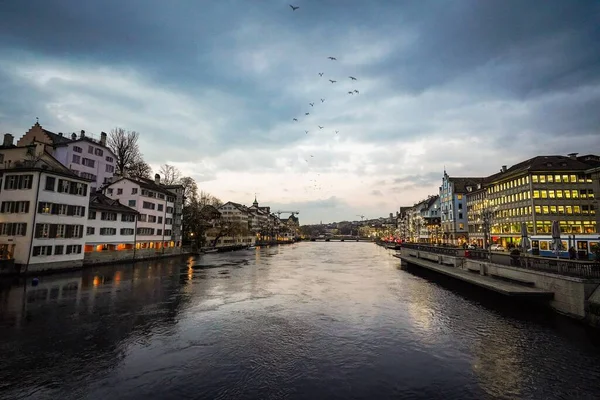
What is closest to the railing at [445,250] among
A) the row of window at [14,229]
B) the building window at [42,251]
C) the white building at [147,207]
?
the building window at [42,251]

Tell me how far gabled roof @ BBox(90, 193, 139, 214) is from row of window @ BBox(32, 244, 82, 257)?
9.47m

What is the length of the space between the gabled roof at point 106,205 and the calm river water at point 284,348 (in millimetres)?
27794

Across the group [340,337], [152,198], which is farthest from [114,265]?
[340,337]

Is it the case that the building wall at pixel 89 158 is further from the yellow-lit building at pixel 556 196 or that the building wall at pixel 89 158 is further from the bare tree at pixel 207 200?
the yellow-lit building at pixel 556 196

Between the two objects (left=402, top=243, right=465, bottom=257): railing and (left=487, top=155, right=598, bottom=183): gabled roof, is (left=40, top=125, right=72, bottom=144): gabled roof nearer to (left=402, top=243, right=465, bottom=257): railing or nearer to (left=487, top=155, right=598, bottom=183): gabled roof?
(left=402, top=243, right=465, bottom=257): railing

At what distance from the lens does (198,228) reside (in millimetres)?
96750

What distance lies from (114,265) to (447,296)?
56.9 m

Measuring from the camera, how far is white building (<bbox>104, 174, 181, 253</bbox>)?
7100 centimetres

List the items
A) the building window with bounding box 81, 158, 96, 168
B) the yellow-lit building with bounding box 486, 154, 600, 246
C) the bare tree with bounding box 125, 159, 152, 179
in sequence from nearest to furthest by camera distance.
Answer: the yellow-lit building with bounding box 486, 154, 600, 246 → the building window with bounding box 81, 158, 96, 168 → the bare tree with bounding box 125, 159, 152, 179

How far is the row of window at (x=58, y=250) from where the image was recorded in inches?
1695

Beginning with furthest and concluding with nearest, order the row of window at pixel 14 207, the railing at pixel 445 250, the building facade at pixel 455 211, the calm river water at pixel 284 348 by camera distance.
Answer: the building facade at pixel 455 211 → the railing at pixel 445 250 → the row of window at pixel 14 207 → the calm river water at pixel 284 348

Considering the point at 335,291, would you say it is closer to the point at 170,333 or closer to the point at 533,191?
the point at 170,333

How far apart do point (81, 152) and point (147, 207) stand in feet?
62.4

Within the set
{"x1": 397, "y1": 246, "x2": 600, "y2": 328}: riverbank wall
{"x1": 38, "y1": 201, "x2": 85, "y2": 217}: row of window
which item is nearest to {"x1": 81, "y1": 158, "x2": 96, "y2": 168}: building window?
{"x1": 38, "y1": 201, "x2": 85, "y2": 217}: row of window
